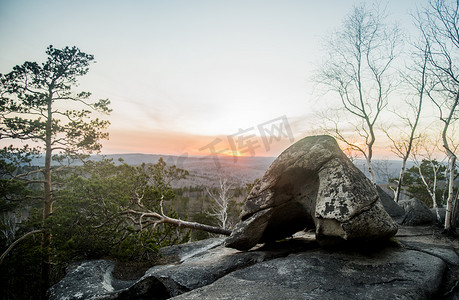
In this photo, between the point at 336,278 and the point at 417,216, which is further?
the point at 417,216

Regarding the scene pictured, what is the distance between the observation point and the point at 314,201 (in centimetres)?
597

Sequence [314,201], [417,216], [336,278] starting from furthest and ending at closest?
[417,216]
[314,201]
[336,278]

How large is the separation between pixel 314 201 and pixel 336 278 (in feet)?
6.71

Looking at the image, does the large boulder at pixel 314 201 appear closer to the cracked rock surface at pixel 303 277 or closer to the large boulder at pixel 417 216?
the cracked rock surface at pixel 303 277

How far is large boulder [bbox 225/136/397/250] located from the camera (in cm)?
492

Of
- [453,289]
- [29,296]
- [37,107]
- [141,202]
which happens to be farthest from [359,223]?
[29,296]

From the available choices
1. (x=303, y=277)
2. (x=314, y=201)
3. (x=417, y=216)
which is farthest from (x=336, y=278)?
(x=417, y=216)

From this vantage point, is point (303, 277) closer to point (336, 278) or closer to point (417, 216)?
point (336, 278)

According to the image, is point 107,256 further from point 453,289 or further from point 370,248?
point 453,289

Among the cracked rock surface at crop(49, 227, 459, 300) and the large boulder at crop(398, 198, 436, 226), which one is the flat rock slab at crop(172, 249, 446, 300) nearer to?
the cracked rock surface at crop(49, 227, 459, 300)

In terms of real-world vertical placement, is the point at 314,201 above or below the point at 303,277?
above

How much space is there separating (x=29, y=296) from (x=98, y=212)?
45.3 ft

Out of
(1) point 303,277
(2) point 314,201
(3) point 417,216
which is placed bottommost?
(3) point 417,216

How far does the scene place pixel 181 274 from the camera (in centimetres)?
528
